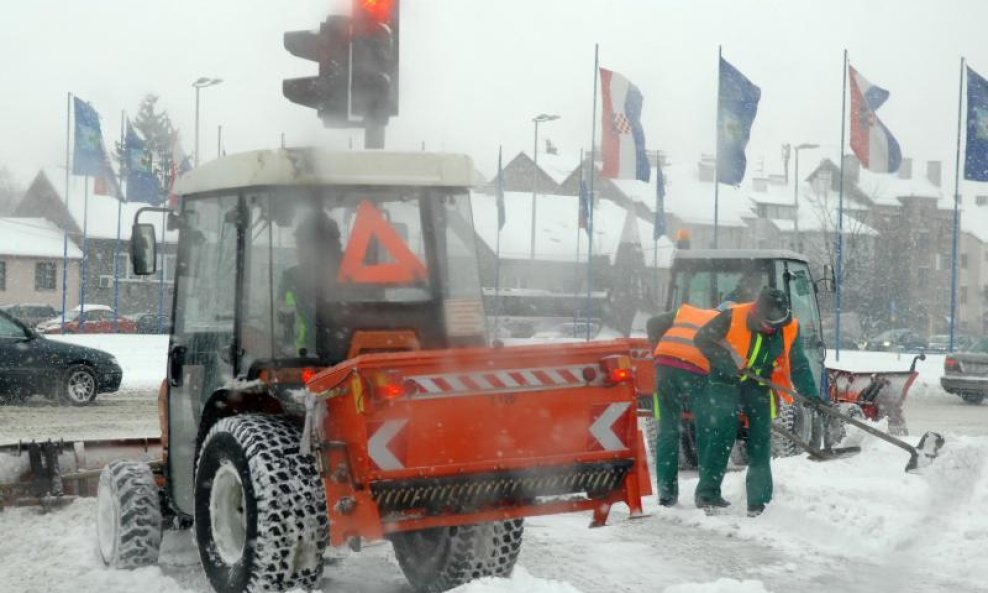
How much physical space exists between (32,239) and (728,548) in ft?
187

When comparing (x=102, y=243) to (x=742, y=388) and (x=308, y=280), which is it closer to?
(x=742, y=388)

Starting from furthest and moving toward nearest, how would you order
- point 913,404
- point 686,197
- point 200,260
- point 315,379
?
point 686,197 → point 913,404 → point 200,260 → point 315,379

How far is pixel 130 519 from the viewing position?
6691mm

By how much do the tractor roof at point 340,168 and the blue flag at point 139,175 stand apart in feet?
96.1

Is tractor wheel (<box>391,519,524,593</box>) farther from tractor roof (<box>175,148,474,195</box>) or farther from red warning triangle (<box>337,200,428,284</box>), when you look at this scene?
tractor roof (<box>175,148,474,195</box>)

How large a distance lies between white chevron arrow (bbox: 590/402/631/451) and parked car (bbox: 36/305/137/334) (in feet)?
125

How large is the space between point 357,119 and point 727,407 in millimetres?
3500

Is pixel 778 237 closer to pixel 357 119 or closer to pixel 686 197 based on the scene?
pixel 686 197

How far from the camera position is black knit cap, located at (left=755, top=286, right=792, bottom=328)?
30.0ft

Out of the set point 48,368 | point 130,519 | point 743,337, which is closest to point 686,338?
point 743,337

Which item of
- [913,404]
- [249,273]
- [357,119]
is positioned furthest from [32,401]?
[913,404]

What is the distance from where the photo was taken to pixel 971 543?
7.84m

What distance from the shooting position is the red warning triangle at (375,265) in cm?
620

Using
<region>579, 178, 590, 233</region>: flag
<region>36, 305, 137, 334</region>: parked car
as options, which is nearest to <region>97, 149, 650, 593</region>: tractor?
<region>579, 178, 590, 233</region>: flag
